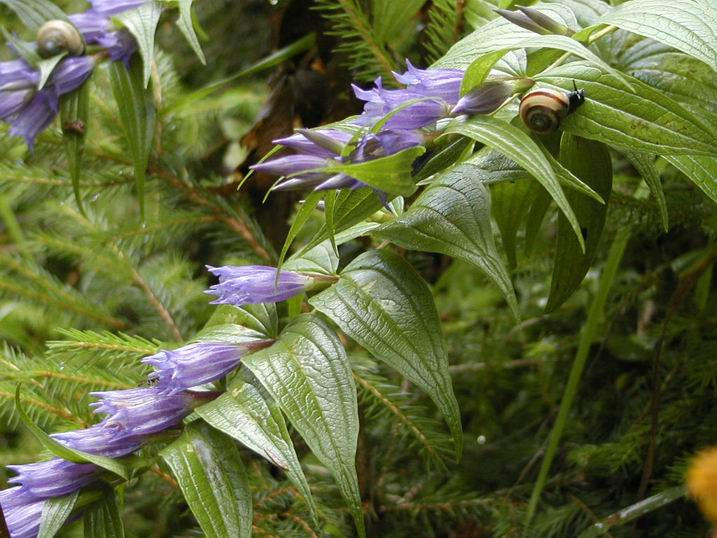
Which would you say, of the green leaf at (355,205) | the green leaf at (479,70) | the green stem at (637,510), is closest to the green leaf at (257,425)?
the green leaf at (355,205)

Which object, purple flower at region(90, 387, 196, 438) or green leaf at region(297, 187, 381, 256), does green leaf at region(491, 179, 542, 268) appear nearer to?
green leaf at region(297, 187, 381, 256)

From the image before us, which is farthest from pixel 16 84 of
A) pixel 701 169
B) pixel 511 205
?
pixel 701 169

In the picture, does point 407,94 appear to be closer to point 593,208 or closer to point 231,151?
point 593,208

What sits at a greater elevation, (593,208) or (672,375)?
(593,208)

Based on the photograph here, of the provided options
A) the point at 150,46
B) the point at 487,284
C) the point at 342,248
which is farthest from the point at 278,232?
the point at 150,46

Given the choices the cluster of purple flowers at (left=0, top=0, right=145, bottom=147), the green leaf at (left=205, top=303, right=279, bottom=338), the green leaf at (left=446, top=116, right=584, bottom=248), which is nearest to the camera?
the green leaf at (left=446, top=116, right=584, bottom=248)

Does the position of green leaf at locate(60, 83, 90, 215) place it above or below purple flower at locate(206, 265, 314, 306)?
above

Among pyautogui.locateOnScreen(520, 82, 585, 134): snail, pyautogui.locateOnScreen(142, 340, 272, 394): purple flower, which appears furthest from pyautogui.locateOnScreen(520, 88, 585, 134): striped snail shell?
pyautogui.locateOnScreen(142, 340, 272, 394): purple flower
